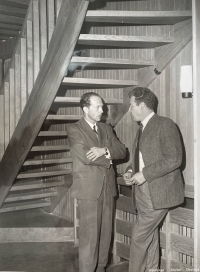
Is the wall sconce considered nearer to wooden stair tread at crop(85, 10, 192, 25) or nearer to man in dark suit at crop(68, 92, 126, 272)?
wooden stair tread at crop(85, 10, 192, 25)

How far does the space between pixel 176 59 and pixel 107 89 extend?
1105 mm

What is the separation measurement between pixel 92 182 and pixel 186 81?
131 cm

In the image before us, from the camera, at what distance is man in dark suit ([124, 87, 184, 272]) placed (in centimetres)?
276

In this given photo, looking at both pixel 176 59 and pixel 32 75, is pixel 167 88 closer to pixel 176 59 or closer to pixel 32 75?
pixel 176 59

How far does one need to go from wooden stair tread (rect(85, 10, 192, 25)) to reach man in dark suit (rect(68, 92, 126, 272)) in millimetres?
751

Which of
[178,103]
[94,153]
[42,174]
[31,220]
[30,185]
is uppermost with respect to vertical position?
[178,103]

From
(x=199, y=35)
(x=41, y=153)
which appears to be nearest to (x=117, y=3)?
(x=199, y=35)

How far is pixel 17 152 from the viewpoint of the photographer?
3953 mm

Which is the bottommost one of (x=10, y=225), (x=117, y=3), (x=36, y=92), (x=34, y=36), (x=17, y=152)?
(x=10, y=225)

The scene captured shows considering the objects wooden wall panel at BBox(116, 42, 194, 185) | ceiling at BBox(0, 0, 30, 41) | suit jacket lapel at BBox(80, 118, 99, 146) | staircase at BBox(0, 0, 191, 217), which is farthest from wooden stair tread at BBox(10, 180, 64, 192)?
ceiling at BBox(0, 0, 30, 41)

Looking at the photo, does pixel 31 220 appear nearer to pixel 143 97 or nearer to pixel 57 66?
pixel 57 66

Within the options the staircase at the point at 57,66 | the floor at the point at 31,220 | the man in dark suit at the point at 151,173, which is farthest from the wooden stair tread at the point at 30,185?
the man in dark suit at the point at 151,173

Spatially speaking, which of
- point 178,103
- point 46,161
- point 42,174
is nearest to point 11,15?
point 46,161

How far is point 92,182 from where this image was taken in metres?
3.19
